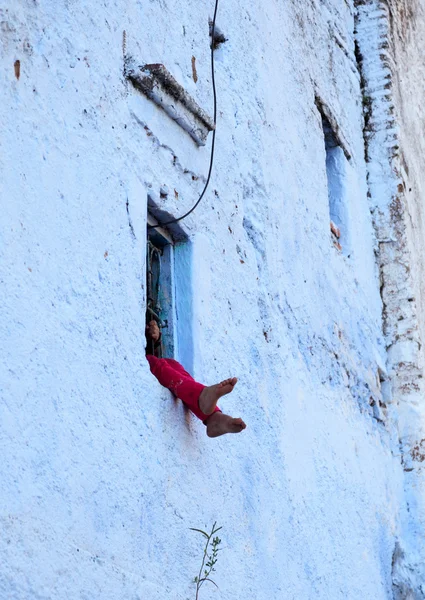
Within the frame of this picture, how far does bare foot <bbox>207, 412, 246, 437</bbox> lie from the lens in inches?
149

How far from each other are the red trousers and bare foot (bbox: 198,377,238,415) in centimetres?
4

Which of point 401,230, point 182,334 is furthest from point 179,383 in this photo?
point 401,230

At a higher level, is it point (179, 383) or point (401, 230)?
point (401, 230)

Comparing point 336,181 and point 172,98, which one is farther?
point 336,181

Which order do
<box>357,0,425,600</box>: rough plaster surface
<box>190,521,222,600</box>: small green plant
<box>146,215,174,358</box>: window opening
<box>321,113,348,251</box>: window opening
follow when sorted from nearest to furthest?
<box>190,521,222,600</box>: small green plant < <box>146,215,174,358</box>: window opening < <box>357,0,425,600</box>: rough plaster surface < <box>321,113,348,251</box>: window opening

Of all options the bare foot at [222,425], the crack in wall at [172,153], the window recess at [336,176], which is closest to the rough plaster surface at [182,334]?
the crack in wall at [172,153]

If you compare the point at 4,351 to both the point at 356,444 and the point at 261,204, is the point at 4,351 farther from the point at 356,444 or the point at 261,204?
the point at 356,444

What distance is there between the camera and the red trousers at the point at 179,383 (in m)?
3.85

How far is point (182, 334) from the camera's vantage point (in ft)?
13.9

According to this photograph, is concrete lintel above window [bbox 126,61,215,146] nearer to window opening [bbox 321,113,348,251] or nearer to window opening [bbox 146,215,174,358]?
window opening [bbox 146,215,174,358]

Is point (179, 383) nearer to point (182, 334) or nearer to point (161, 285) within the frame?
point (182, 334)

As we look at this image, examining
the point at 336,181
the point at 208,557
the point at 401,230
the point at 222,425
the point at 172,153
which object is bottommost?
the point at 208,557

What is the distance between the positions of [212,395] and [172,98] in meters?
1.28

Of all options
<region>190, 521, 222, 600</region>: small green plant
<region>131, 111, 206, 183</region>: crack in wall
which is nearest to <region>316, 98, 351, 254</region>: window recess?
<region>131, 111, 206, 183</region>: crack in wall
